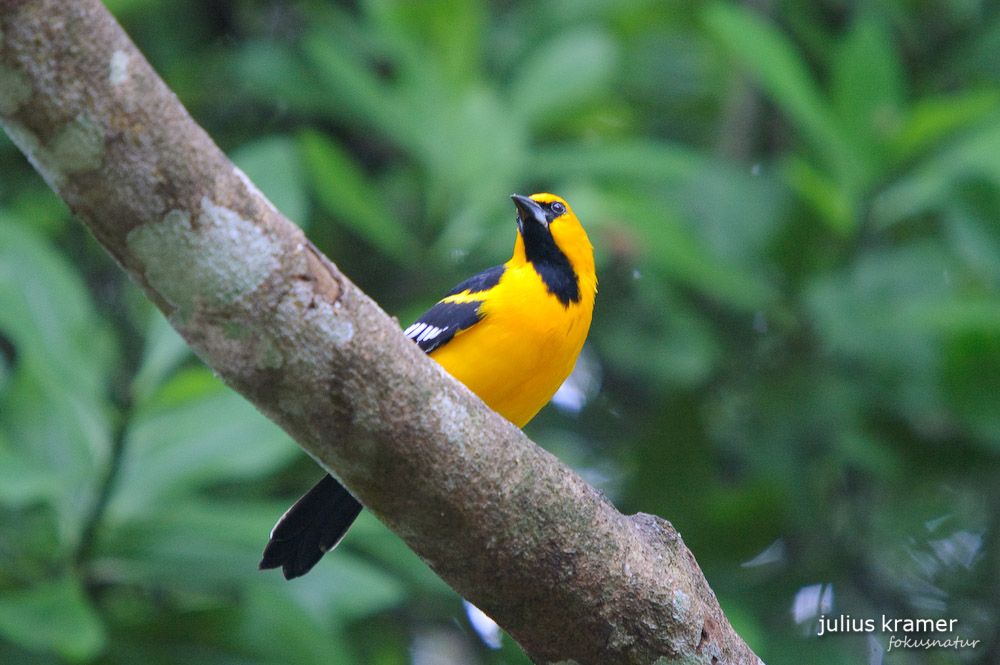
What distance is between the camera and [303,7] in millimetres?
5938

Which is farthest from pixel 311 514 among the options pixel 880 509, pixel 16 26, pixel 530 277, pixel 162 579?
pixel 880 509

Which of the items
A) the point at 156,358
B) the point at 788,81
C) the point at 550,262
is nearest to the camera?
the point at 156,358

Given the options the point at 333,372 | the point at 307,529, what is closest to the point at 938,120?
the point at 307,529

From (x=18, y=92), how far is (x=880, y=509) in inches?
193

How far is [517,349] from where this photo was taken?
3611 millimetres

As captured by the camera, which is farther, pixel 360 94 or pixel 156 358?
pixel 360 94

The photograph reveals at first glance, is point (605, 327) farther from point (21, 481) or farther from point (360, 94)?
point (21, 481)

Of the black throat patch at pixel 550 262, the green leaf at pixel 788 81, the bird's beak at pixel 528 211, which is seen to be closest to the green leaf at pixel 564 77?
the green leaf at pixel 788 81

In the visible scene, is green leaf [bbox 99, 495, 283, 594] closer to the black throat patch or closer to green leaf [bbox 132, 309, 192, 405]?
green leaf [bbox 132, 309, 192, 405]

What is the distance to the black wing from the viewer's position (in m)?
3.70

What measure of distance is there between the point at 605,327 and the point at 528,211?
1.15 m

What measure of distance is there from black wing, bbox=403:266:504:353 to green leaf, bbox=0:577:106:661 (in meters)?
1.48

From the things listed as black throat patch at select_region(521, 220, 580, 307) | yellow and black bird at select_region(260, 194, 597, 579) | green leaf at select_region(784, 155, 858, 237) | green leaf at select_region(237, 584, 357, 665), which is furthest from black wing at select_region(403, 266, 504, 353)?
green leaf at select_region(784, 155, 858, 237)

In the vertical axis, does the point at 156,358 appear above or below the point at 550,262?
above
